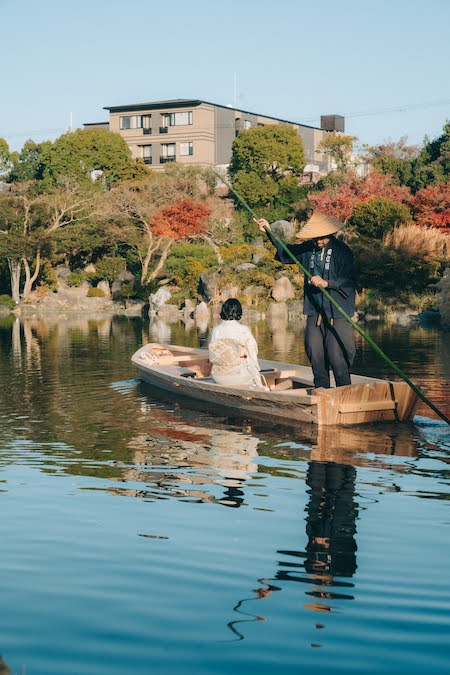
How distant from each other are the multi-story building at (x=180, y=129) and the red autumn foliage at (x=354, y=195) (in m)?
17.5

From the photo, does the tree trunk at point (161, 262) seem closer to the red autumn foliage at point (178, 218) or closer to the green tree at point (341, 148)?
the red autumn foliage at point (178, 218)

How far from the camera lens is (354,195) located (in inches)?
1518

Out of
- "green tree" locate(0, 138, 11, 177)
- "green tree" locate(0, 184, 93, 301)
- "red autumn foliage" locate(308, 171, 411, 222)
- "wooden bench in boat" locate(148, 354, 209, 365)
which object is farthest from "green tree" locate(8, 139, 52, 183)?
"wooden bench in boat" locate(148, 354, 209, 365)

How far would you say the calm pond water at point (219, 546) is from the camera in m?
3.63

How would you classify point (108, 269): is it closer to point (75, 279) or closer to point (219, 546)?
point (75, 279)

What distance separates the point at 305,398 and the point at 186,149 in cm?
4957

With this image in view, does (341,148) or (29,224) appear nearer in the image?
(29,224)

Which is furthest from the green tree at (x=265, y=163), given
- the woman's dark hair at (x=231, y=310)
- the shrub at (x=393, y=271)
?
the woman's dark hair at (x=231, y=310)

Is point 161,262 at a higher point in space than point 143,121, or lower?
lower

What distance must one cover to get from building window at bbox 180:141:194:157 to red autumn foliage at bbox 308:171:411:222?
18.8 m

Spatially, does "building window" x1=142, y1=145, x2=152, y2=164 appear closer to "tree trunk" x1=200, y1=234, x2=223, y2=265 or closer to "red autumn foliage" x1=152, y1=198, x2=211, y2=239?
"tree trunk" x1=200, y1=234, x2=223, y2=265

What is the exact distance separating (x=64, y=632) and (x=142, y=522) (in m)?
1.87

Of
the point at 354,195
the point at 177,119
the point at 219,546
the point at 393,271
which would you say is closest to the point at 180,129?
the point at 177,119

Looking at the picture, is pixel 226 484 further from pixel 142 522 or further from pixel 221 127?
pixel 221 127
